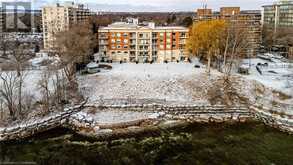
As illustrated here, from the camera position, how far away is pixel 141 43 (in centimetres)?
Answer: 5131

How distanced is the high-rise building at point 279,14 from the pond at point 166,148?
67.2 m

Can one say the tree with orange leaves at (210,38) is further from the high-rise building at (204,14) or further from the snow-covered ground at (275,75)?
the high-rise building at (204,14)

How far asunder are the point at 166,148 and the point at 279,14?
270 feet

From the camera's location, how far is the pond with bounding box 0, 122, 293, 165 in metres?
21.0

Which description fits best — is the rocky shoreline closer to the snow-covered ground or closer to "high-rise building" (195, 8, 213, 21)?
the snow-covered ground

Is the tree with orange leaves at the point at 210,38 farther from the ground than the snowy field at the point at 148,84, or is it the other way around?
the tree with orange leaves at the point at 210,38

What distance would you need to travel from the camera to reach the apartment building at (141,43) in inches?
1998

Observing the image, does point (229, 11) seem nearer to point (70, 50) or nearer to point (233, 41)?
point (233, 41)

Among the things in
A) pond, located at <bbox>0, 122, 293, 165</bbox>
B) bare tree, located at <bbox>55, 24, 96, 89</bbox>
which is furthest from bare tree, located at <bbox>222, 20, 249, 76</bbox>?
bare tree, located at <bbox>55, 24, 96, 89</bbox>

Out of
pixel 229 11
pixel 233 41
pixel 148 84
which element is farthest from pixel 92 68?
pixel 229 11

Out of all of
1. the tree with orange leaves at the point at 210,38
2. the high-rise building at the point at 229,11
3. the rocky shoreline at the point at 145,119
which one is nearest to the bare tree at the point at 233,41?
the tree with orange leaves at the point at 210,38

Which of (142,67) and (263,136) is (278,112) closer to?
(263,136)

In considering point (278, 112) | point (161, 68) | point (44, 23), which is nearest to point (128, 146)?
point (278, 112)

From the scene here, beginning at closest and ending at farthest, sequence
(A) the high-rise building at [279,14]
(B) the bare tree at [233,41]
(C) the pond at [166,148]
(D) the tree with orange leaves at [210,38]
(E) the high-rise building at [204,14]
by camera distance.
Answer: (C) the pond at [166,148], (B) the bare tree at [233,41], (D) the tree with orange leaves at [210,38], (E) the high-rise building at [204,14], (A) the high-rise building at [279,14]
